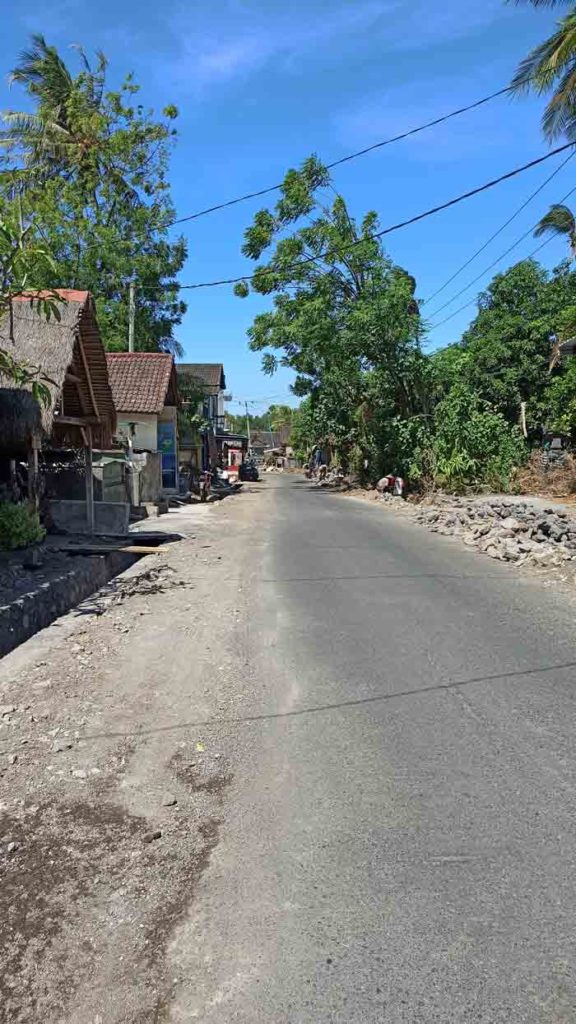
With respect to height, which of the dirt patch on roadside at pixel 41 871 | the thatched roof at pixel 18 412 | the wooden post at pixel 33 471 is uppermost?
the thatched roof at pixel 18 412

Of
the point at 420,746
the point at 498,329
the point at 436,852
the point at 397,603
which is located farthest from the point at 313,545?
the point at 498,329

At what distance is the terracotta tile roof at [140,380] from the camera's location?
2380 cm

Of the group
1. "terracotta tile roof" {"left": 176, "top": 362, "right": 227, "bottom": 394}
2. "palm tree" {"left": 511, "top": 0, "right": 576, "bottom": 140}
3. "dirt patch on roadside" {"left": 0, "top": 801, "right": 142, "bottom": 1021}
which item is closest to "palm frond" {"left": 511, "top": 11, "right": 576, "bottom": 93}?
"palm tree" {"left": 511, "top": 0, "right": 576, "bottom": 140}

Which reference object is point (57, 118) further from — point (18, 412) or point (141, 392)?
point (18, 412)

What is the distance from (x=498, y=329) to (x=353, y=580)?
25.8m

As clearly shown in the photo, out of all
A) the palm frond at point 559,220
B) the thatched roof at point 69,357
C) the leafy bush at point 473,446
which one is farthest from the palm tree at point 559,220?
the thatched roof at point 69,357

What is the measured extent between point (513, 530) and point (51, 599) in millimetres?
8522

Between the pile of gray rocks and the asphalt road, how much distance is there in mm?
4589

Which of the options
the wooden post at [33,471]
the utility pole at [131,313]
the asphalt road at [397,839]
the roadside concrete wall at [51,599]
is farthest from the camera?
the utility pole at [131,313]

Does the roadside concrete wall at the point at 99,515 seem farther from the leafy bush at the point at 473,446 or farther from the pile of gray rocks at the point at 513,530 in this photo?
the leafy bush at the point at 473,446

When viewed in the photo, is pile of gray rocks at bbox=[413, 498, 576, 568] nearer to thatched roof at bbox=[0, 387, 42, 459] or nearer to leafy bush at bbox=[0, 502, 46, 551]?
leafy bush at bbox=[0, 502, 46, 551]

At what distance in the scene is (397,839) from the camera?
3205 mm

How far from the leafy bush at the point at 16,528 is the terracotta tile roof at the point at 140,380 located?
1288cm

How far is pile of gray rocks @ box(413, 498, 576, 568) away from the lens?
36.7 ft
